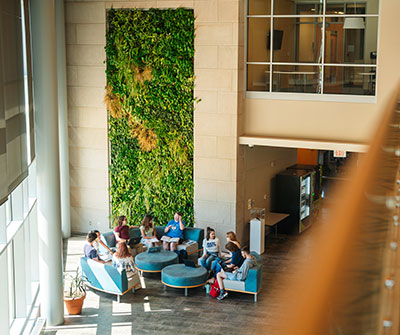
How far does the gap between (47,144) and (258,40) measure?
6.66 metres

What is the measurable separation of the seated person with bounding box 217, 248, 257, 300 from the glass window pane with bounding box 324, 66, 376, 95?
454cm

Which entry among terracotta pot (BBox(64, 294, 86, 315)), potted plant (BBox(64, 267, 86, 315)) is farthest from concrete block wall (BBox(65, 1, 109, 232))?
terracotta pot (BBox(64, 294, 86, 315))

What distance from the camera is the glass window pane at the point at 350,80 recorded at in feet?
46.4

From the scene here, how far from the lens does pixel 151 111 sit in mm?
16578

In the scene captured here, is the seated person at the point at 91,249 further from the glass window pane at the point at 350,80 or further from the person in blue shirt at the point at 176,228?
the glass window pane at the point at 350,80

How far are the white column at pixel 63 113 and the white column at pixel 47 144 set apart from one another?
19.0 feet

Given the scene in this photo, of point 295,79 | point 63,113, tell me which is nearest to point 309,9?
point 295,79

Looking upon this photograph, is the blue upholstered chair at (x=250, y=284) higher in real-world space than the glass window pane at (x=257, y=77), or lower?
lower

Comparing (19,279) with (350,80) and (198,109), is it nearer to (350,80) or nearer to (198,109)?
(198,109)

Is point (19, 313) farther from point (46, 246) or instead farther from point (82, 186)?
point (82, 186)

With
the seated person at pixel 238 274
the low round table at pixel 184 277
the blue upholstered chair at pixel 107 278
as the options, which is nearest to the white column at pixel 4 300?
the blue upholstered chair at pixel 107 278

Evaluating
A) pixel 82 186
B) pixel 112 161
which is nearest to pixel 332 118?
pixel 112 161

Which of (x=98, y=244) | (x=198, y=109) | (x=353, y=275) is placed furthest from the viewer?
(x=198, y=109)

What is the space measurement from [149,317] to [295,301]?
11980 mm
